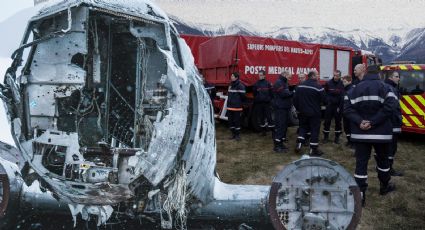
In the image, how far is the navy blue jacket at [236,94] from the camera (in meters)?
8.05

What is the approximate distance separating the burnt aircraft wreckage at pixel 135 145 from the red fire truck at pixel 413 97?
599cm

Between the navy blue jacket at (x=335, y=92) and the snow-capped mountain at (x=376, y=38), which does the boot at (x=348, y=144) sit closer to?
the navy blue jacket at (x=335, y=92)

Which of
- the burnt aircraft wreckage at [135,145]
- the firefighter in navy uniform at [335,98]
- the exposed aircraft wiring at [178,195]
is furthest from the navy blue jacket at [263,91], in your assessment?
the exposed aircraft wiring at [178,195]

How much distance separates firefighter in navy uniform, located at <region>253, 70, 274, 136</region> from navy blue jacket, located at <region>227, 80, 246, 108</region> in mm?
362

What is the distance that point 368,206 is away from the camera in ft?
14.7

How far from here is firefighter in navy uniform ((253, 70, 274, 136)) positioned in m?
8.08

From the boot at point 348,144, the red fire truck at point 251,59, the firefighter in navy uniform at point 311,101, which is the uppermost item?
the red fire truck at point 251,59

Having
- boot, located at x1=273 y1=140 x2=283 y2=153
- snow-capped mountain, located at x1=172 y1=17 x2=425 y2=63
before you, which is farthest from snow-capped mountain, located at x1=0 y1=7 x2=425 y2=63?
boot, located at x1=273 y1=140 x2=283 y2=153

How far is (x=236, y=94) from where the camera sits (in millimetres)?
8086

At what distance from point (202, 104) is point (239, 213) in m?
0.93

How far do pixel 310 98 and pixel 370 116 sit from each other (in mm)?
2213

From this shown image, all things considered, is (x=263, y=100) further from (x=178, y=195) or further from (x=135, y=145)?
(x=178, y=195)

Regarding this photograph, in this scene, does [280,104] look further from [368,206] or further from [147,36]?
[147,36]

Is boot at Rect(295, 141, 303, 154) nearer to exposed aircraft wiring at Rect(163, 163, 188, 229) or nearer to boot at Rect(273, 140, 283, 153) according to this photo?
boot at Rect(273, 140, 283, 153)
